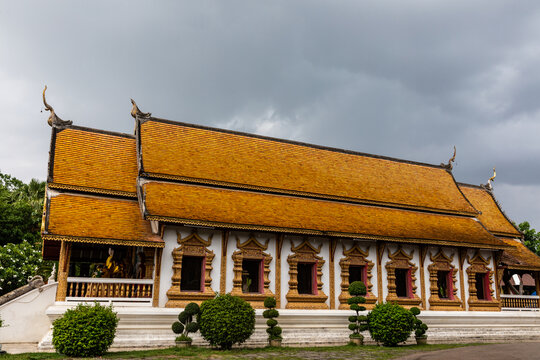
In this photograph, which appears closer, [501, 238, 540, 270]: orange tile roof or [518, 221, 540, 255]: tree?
[501, 238, 540, 270]: orange tile roof

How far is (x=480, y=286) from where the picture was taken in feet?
73.2

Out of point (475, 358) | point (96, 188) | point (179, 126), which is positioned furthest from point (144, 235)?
point (475, 358)

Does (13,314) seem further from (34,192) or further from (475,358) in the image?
(34,192)

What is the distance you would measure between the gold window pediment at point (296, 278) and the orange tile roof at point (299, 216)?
3.17 feet

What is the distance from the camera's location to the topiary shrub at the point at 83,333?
40.9 feet

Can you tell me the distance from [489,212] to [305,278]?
13298mm

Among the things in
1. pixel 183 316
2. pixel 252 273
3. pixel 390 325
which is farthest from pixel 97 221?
pixel 390 325

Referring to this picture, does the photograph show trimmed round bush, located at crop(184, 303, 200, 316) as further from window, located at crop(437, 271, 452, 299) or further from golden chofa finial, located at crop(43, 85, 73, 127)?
window, located at crop(437, 271, 452, 299)

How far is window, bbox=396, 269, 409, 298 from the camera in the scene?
809 inches

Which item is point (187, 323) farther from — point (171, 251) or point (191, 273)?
point (171, 251)

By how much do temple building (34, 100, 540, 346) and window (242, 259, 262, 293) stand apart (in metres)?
0.04

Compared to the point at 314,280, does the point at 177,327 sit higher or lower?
lower

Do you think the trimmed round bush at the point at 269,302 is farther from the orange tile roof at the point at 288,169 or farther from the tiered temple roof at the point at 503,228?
the tiered temple roof at the point at 503,228

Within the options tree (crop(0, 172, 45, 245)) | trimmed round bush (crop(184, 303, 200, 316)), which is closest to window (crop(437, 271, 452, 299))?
trimmed round bush (crop(184, 303, 200, 316))
